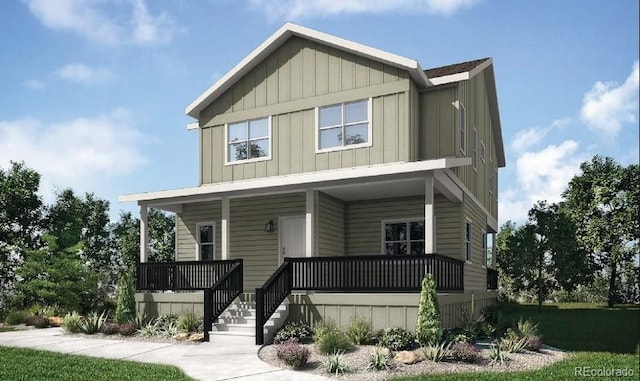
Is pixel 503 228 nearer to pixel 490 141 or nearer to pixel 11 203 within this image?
pixel 490 141

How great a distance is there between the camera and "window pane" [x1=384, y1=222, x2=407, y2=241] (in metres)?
19.5

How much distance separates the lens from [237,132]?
66.1 feet

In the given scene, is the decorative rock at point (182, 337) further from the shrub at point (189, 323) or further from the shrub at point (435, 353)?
the shrub at point (435, 353)

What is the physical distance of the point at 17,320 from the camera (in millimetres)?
20094

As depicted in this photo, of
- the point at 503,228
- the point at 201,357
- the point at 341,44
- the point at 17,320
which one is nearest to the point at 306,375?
the point at 201,357

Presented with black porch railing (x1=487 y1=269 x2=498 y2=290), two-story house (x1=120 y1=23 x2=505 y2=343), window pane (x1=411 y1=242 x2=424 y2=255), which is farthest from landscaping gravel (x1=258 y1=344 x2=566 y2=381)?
black porch railing (x1=487 y1=269 x2=498 y2=290)

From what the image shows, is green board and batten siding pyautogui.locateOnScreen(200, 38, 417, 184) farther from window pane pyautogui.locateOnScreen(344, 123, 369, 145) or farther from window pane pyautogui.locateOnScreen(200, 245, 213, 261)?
window pane pyautogui.locateOnScreen(200, 245, 213, 261)

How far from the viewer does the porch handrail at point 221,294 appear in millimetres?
15727

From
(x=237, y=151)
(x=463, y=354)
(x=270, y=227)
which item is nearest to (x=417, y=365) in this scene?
(x=463, y=354)

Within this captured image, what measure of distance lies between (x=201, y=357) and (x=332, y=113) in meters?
8.24

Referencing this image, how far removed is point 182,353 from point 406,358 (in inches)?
195

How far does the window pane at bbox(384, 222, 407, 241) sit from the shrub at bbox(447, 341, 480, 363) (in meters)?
7.08

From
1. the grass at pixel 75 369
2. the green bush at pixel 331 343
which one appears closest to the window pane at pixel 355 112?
the green bush at pixel 331 343

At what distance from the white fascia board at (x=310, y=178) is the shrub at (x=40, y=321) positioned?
170 inches
